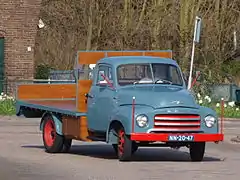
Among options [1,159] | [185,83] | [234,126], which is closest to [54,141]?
[1,159]

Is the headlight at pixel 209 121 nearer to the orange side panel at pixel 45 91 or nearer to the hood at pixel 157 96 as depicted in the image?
the hood at pixel 157 96

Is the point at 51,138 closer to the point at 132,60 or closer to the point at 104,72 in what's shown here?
the point at 104,72

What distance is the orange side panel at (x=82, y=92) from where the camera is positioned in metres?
18.6

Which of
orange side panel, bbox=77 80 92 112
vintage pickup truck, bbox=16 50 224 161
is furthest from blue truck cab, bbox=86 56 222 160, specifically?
orange side panel, bbox=77 80 92 112

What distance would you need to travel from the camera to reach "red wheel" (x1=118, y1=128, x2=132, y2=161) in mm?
16844

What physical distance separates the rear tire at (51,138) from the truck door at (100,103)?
1.39m

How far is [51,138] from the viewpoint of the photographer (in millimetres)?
19734

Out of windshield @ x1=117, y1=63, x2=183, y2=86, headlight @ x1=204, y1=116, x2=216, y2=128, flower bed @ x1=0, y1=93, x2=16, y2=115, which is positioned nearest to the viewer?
headlight @ x1=204, y1=116, x2=216, y2=128

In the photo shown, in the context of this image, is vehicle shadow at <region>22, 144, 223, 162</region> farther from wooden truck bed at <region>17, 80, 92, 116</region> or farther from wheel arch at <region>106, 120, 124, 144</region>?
wooden truck bed at <region>17, 80, 92, 116</region>

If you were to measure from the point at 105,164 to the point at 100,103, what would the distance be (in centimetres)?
158

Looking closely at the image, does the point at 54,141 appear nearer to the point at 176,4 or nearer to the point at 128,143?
the point at 128,143

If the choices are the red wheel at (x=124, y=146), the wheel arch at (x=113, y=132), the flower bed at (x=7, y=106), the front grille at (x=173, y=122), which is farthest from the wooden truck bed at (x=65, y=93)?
the flower bed at (x=7, y=106)

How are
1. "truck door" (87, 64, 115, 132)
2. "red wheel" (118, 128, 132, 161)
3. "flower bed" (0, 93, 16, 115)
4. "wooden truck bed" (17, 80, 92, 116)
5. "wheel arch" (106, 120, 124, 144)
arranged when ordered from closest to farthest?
"red wheel" (118, 128, 132, 161), "wheel arch" (106, 120, 124, 144), "truck door" (87, 64, 115, 132), "wooden truck bed" (17, 80, 92, 116), "flower bed" (0, 93, 16, 115)

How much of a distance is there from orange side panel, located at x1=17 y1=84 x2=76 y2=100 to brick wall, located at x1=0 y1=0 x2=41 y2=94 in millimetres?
19917
